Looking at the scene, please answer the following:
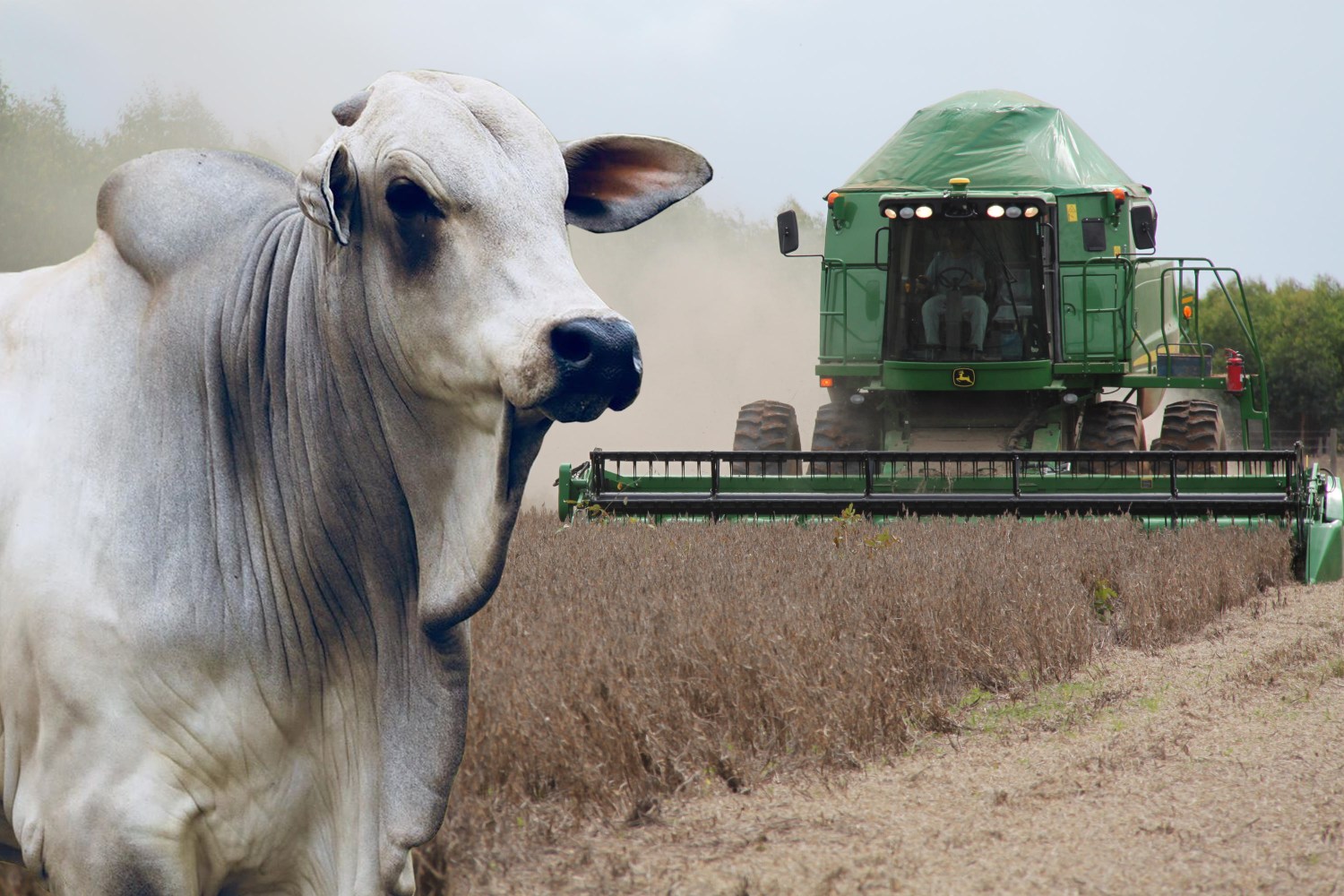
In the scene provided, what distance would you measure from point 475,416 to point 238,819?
2.27ft

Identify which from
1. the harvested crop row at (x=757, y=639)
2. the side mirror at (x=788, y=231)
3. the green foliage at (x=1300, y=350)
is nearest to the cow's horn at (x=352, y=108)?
the harvested crop row at (x=757, y=639)

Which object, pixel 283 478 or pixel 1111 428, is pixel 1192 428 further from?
pixel 283 478

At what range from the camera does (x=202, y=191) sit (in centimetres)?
230

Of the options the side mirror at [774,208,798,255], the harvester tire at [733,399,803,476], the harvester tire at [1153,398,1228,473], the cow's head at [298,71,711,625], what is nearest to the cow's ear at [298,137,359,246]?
the cow's head at [298,71,711,625]

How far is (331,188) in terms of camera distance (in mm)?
1947

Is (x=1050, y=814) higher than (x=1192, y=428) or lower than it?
lower

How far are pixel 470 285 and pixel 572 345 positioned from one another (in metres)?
0.21

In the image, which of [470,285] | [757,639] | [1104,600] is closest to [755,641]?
[757,639]

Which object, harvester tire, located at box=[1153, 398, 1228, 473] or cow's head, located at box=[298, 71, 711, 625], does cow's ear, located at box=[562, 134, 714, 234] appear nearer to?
cow's head, located at box=[298, 71, 711, 625]

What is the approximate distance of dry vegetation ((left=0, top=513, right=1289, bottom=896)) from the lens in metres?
3.83

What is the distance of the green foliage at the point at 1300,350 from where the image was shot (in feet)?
148

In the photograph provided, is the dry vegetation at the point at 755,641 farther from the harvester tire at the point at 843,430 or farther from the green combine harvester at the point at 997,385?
the harvester tire at the point at 843,430

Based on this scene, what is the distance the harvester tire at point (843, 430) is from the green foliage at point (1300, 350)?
34.2 meters

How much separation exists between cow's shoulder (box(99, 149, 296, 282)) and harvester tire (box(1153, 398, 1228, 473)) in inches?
389
